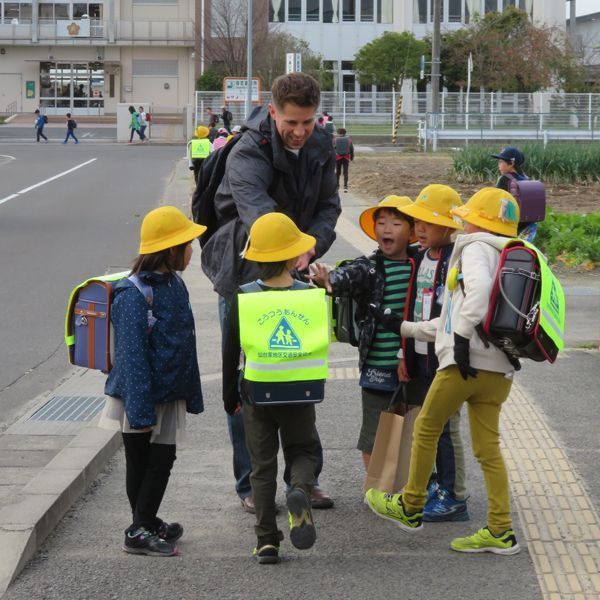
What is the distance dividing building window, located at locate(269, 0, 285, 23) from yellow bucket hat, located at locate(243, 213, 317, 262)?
233 ft

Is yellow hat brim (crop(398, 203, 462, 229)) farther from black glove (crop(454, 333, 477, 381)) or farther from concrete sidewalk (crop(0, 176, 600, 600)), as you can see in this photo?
concrete sidewalk (crop(0, 176, 600, 600))

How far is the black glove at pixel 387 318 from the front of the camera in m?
5.14

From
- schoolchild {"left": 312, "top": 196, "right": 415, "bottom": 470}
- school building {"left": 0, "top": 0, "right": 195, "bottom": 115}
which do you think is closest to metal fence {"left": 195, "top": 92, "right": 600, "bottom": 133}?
school building {"left": 0, "top": 0, "right": 195, "bottom": 115}

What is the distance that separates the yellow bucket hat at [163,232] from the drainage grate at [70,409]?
277 cm

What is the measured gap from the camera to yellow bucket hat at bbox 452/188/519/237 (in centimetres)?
493

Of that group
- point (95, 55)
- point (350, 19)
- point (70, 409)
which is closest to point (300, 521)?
point (70, 409)

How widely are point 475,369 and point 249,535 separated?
1.29m

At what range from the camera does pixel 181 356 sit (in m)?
4.84

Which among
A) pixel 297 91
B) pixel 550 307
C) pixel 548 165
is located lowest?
pixel 550 307

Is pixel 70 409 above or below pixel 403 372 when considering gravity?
below

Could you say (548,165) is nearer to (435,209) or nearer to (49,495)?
(435,209)

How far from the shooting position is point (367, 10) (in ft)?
247

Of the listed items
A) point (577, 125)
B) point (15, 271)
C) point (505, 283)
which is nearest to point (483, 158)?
point (15, 271)

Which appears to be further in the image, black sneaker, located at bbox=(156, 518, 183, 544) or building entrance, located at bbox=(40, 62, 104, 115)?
building entrance, located at bbox=(40, 62, 104, 115)
